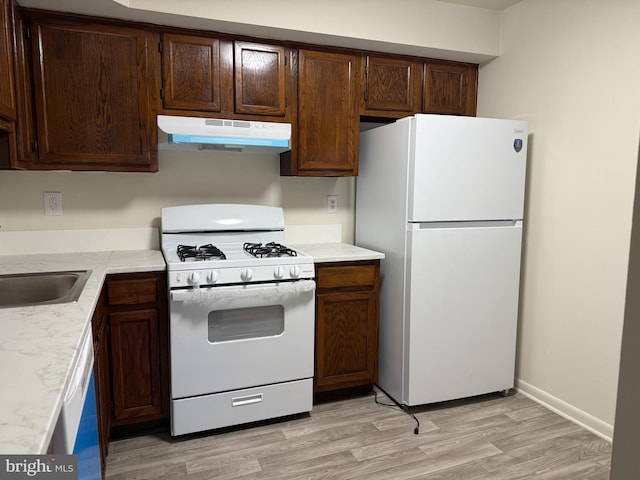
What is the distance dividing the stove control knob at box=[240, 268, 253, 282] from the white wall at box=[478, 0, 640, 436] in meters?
1.64

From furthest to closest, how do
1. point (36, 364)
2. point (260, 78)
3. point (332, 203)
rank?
point (332, 203) < point (260, 78) < point (36, 364)

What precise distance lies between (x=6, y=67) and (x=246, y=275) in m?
1.32

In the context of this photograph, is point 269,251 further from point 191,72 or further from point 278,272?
point 191,72

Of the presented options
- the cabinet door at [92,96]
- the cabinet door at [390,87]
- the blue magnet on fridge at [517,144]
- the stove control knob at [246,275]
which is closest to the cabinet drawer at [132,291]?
the stove control knob at [246,275]

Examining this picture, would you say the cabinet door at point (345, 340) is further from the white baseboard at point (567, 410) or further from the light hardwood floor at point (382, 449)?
the white baseboard at point (567, 410)

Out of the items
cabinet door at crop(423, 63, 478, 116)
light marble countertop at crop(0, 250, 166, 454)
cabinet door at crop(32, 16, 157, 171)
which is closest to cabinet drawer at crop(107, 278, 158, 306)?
light marble countertop at crop(0, 250, 166, 454)

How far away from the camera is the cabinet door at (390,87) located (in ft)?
8.79

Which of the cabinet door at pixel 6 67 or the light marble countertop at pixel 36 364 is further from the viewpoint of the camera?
the cabinet door at pixel 6 67

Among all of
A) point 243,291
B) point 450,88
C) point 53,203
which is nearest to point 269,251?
point 243,291

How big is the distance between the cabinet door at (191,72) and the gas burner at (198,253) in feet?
2.39

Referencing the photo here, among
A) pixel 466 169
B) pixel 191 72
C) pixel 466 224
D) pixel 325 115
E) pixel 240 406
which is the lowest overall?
pixel 240 406

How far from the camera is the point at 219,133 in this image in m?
2.26

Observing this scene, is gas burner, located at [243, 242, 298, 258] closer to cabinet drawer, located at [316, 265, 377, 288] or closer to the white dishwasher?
cabinet drawer, located at [316, 265, 377, 288]

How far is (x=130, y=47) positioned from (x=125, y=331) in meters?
1.39
